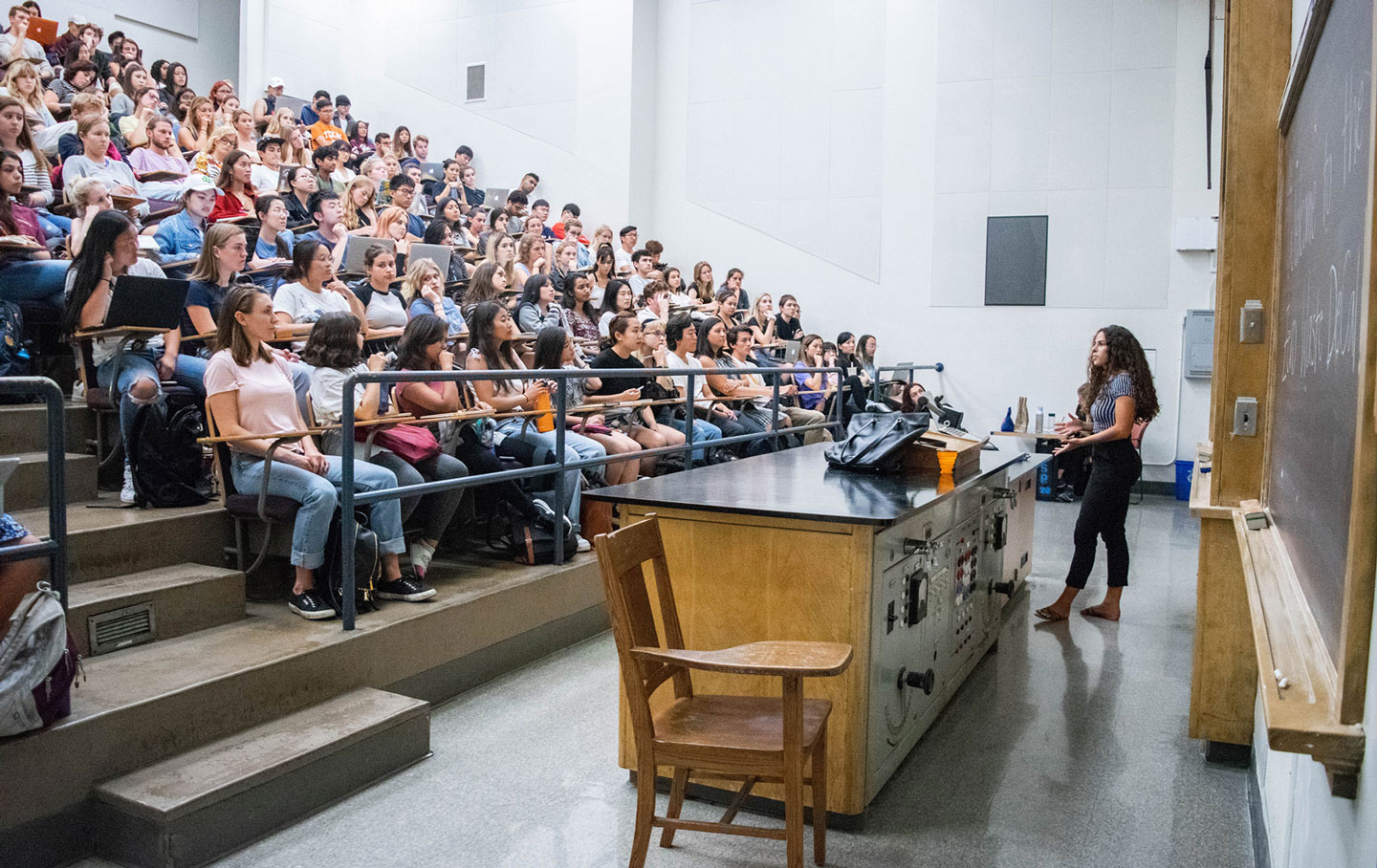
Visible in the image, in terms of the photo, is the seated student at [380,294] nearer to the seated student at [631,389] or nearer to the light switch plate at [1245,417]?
the seated student at [631,389]

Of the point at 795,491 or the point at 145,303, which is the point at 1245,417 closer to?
the point at 795,491

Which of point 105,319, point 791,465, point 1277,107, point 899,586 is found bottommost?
point 899,586

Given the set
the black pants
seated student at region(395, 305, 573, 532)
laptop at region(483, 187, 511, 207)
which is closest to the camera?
seated student at region(395, 305, 573, 532)

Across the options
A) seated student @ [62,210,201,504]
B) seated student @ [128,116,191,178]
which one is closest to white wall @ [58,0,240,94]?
seated student @ [128,116,191,178]

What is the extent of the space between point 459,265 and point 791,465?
4.93 m

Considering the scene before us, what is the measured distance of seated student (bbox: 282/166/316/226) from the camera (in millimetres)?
7371

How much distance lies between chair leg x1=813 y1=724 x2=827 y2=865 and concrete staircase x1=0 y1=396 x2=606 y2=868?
1.40m

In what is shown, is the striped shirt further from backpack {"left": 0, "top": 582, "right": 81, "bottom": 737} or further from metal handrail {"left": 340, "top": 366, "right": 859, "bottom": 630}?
backpack {"left": 0, "top": 582, "right": 81, "bottom": 737}

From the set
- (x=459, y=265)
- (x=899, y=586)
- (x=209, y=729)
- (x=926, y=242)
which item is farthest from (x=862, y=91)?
(x=209, y=729)

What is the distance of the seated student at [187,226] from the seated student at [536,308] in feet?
6.80

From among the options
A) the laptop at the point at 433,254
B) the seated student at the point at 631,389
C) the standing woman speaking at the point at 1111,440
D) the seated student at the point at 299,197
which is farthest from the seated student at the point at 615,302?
the standing woman speaking at the point at 1111,440

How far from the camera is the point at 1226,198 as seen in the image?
319 centimetres

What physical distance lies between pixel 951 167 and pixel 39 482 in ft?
31.0

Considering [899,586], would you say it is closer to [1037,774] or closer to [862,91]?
[1037,774]
